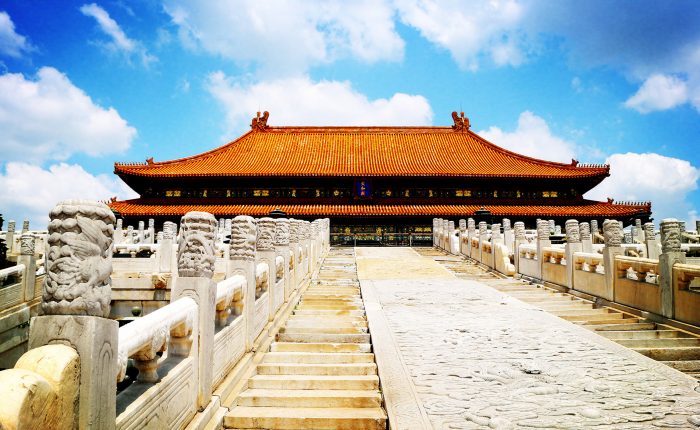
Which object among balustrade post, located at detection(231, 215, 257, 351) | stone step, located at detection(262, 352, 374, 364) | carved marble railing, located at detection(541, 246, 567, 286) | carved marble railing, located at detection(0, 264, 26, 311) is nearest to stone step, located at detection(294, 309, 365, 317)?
stone step, located at detection(262, 352, 374, 364)

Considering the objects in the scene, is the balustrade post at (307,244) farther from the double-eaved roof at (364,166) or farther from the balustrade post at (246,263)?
the double-eaved roof at (364,166)

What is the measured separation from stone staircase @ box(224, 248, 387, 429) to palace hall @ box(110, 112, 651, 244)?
1965cm

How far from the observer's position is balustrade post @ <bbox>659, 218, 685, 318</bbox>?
7148mm

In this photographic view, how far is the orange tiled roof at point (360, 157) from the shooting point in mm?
28391

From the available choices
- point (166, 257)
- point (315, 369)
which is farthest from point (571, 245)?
point (166, 257)

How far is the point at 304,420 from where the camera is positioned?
3.89m

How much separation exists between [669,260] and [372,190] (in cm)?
2212

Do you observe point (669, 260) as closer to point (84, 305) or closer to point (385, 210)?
point (84, 305)

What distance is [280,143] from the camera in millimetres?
33875

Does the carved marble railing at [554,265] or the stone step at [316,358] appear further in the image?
the carved marble railing at [554,265]

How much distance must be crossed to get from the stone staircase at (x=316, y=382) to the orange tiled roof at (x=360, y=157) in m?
22.1

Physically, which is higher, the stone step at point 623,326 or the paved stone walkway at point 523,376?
the paved stone walkway at point 523,376

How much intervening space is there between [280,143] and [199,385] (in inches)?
1234

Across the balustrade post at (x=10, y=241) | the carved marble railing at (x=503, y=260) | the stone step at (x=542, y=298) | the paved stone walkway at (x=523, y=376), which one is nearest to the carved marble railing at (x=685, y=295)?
the paved stone walkway at (x=523, y=376)
